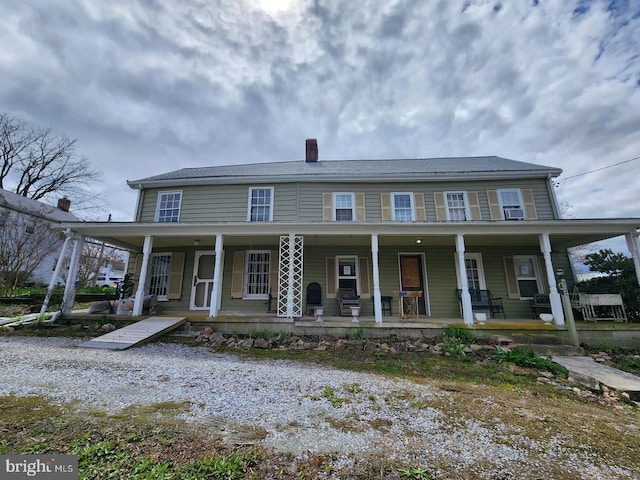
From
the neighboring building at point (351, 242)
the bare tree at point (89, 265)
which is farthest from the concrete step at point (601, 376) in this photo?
the bare tree at point (89, 265)

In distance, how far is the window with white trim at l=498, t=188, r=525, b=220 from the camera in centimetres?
936

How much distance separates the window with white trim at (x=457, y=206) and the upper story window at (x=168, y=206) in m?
10.7

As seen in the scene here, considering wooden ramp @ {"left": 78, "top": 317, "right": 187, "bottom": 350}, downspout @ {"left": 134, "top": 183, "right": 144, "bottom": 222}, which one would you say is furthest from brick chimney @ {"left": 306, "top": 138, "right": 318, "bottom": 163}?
wooden ramp @ {"left": 78, "top": 317, "right": 187, "bottom": 350}

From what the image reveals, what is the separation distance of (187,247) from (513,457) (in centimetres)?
1037

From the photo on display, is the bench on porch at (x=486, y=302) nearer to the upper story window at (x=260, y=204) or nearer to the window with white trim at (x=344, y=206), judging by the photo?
the window with white trim at (x=344, y=206)

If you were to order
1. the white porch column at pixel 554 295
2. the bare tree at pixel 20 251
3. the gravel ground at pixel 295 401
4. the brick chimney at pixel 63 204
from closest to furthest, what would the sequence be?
1. the gravel ground at pixel 295 401
2. the white porch column at pixel 554 295
3. the bare tree at pixel 20 251
4. the brick chimney at pixel 63 204

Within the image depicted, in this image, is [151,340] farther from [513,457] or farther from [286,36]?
[286,36]

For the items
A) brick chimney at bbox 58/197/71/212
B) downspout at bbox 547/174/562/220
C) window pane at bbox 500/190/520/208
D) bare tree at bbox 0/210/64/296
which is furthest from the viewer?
brick chimney at bbox 58/197/71/212

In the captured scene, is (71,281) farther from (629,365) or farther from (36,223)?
(629,365)

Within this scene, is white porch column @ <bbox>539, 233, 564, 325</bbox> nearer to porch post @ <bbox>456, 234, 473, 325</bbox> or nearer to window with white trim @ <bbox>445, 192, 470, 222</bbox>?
porch post @ <bbox>456, 234, 473, 325</bbox>

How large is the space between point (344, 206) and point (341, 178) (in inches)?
42.9

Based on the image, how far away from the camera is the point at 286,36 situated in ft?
27.1

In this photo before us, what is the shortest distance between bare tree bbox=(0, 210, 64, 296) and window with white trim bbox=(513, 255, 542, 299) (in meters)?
19.4

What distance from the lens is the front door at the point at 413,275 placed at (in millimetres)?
9258
